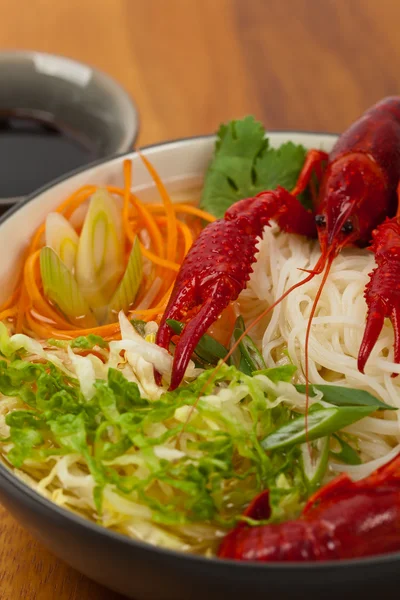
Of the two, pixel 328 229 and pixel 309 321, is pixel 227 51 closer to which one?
pixel 328 229

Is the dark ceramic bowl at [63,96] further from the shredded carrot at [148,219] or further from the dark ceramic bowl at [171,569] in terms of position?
the dark ceramic bowl at [171,569]

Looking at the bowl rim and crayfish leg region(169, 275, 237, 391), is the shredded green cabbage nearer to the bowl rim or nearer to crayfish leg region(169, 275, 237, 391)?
crayfish leg region(169, 275, 237, 391)

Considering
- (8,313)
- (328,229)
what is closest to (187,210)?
(328,229)

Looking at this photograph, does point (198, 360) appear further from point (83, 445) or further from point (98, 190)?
point (98, 190)

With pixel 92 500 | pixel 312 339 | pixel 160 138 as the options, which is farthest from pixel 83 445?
pixel 160 138

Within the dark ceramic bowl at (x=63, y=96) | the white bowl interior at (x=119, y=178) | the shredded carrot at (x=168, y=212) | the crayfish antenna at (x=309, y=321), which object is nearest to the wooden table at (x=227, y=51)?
the dark ceramic bowl at (x=63, y=96)

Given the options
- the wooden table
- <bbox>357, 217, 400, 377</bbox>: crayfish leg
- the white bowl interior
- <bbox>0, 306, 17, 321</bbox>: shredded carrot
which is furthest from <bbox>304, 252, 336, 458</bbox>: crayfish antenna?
the wooden table
